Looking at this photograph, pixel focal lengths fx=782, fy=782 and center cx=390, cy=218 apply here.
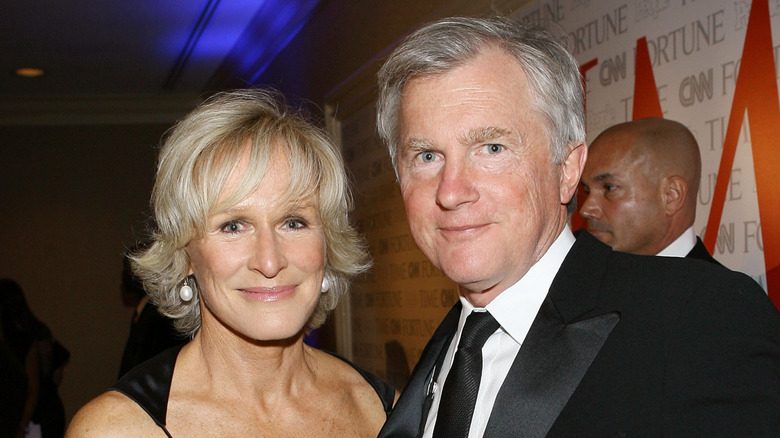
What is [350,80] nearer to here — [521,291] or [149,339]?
[149,339]

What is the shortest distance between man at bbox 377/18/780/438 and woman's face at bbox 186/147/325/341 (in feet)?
1.30

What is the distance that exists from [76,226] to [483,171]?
9747 millimetres

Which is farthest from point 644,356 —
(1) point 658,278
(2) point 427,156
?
(2) point 427,156

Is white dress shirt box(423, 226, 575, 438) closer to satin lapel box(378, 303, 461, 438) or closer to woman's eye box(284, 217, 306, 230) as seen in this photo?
satin lapel box(378, 303, 461, 438)

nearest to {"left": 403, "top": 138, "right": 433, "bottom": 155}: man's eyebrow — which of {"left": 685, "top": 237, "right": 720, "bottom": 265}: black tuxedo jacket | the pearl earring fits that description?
the pearl earring

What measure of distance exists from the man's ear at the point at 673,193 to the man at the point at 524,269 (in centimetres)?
149

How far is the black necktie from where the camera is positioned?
5.15ft

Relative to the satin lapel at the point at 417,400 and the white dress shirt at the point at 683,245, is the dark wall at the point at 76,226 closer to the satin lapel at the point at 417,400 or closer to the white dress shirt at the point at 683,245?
the white dress shirt at the point at 683,245

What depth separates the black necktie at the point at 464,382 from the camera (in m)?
1.57

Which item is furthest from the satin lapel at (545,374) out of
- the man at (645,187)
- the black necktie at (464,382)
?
the man at (645,187)

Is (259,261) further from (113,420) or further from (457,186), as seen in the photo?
(457,186)

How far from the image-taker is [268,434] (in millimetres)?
2139

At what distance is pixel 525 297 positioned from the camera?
1.61m

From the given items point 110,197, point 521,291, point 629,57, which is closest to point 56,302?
point 110,197
